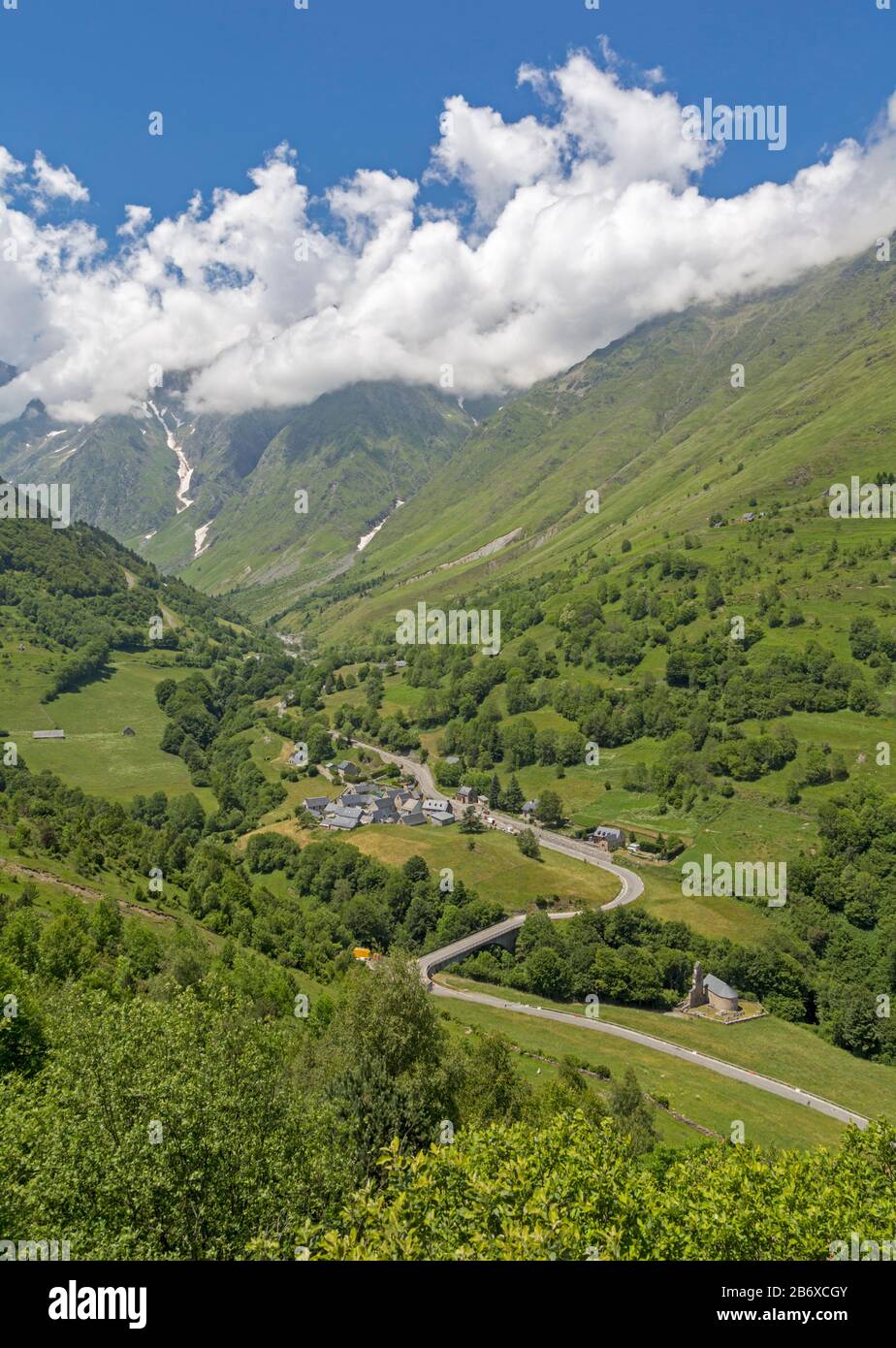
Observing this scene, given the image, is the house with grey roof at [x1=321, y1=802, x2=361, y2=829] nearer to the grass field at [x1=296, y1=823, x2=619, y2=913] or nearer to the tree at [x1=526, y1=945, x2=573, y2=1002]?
the grass field at [x1=296, y1=823, x2=619, y2=913]

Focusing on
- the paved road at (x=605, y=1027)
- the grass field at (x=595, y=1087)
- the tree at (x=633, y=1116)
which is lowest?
the paved road at (x=605, y=1027)

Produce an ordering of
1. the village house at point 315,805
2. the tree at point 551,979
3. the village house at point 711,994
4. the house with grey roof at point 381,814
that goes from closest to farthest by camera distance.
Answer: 1. the village house at point 711,994
2. the tree at point 551,979
3. the house with grey roof at point 381,814
4. the village house at point 315,805

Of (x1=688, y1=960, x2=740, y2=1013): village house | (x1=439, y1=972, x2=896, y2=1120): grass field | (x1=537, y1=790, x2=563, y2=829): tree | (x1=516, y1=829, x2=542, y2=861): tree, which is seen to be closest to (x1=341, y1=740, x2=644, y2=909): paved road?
(x1=537, y1=790, x2=563, y2=829): tree

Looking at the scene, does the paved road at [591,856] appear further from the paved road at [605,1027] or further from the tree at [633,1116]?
the tree at [633,1116]

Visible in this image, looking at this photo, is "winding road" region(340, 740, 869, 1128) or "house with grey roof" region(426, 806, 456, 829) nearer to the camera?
"winding road" region(340, 740, 869, 1128)

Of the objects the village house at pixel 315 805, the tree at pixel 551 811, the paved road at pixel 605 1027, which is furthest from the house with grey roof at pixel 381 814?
the paved road at pixel 605 1027

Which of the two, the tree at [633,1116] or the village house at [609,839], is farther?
the village house at [609,839]

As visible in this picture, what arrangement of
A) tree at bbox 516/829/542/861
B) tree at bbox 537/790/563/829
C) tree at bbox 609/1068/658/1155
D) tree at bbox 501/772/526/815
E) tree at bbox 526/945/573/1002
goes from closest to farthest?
tree at bbox 609/1068/658/1155 < tree at bbox 526/945/573/1002 < tree at bbox 516/829/542/861 < tree at bbox 537/790/563/829 < tree at bbox 501/772/526/815

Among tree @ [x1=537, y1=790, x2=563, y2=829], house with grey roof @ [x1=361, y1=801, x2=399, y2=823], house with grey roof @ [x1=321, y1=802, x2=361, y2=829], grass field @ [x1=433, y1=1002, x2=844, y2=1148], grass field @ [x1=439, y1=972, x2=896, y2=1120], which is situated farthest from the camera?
house with grey roof @ [x1=361, y1=801, x2=399, y2=823]
